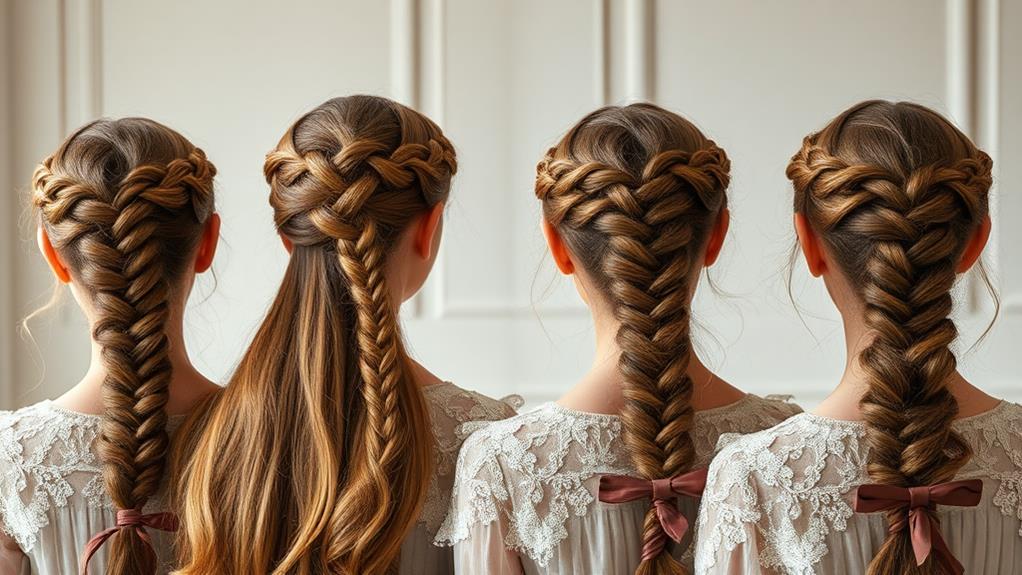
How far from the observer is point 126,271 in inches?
58.1

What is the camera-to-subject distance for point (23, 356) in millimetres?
3051

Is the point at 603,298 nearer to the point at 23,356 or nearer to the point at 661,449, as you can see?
the point at 661,449

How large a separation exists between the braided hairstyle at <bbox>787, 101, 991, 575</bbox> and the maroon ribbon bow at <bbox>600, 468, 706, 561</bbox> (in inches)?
8.7

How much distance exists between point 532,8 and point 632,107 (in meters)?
1.68

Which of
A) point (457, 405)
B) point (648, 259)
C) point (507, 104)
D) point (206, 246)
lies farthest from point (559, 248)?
point (507, 104)

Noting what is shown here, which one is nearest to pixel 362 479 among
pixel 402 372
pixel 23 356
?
pixel 402 372

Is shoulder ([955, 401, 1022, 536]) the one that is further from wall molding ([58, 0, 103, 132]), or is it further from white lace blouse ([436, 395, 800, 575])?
wall molding ([58, 0, 103, 132])

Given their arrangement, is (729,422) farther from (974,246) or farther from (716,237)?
(974,246)

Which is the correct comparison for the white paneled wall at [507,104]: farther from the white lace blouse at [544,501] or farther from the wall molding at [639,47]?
the white lace blouse at [544,501]

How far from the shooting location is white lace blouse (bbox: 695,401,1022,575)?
4.12 feet

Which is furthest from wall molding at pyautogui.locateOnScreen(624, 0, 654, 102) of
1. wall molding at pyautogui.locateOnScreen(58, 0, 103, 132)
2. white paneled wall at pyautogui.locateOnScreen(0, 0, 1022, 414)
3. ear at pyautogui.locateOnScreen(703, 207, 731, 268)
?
ear at pyautogui.locateOnScreen(703, 207, 731, 268)

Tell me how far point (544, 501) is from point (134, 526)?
22.2 inches

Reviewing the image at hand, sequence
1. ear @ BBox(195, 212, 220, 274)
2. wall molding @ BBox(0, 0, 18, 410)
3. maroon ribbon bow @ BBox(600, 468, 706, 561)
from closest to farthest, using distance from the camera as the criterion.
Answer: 1. maroon ribbon bow @ BBox(600, 468, 706, 561)
2. ear @ BBox(195, 212, 220, 274)
3. wall molding @ BBox(0, 0, 18, 410)

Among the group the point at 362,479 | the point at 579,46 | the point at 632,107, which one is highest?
the point at 579,46
